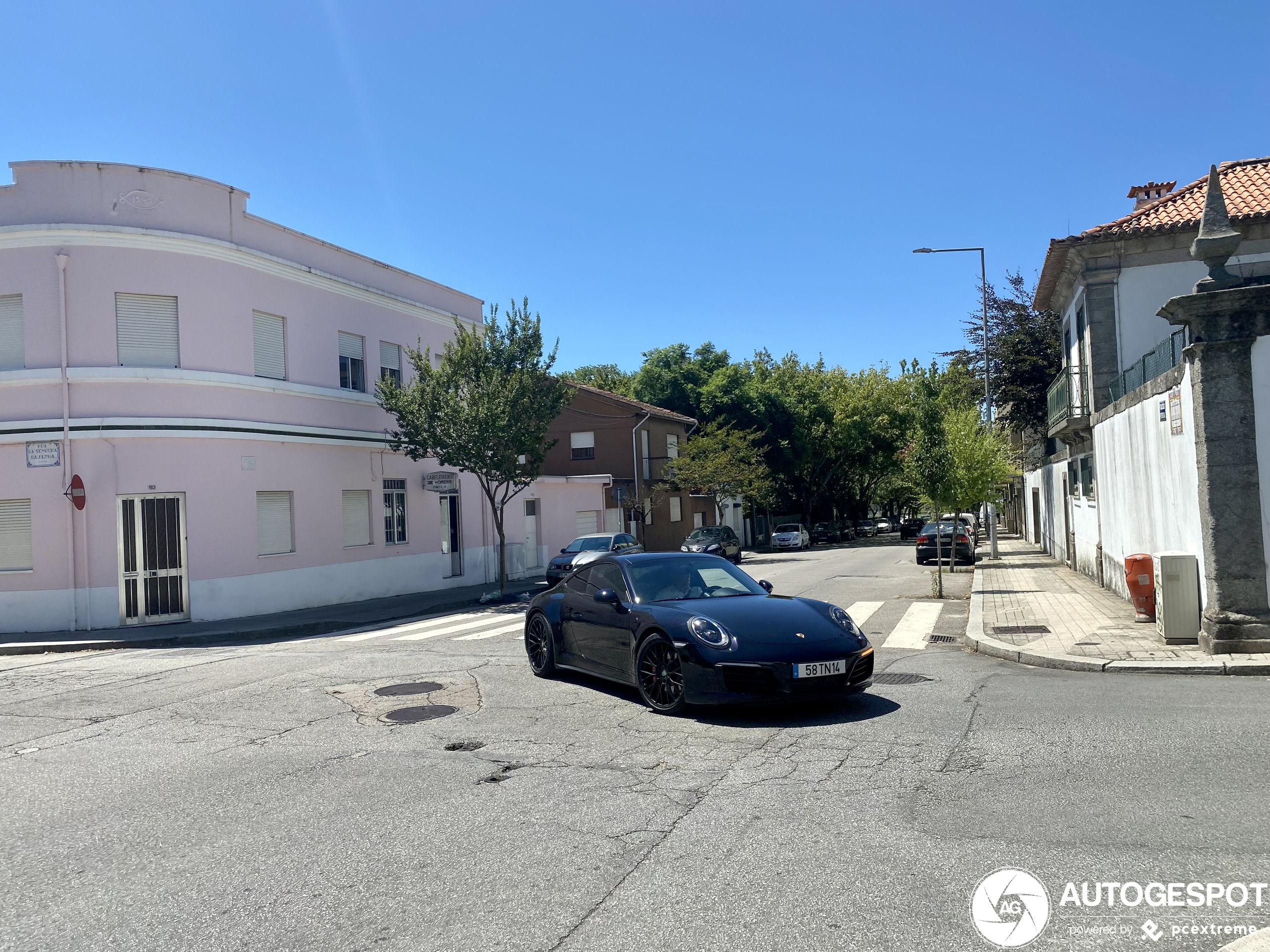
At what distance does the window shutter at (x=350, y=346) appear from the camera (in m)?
22.9

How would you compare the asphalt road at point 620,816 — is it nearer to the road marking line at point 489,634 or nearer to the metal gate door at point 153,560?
the road marking line at point 489,634

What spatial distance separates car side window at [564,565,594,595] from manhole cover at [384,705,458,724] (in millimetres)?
1765

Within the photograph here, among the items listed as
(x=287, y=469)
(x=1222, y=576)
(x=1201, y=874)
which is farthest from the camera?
(x=287, y=469)

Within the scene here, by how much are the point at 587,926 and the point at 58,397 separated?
17688 mm

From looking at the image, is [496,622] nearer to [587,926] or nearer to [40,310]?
[40,310]

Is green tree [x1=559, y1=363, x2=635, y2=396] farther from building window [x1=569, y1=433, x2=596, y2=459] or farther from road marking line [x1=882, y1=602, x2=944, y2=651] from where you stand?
road marking line [x1=882, y1=602, x2=944, y2=651]

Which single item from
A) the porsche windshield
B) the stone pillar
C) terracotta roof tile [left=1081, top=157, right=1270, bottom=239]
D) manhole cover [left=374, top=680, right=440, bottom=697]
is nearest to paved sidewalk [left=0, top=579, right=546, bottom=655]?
manhole cover [left=374, top=680, right=440, bottom=697]

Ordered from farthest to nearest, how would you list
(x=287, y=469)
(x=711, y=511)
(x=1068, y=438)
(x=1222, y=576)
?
1. (x=711, y=511)
2. (x=1068, y=438)
3. (x=287, y=469)
4. (x=1222, y=576)

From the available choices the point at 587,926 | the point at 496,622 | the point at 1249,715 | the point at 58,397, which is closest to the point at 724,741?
the point at 587,926

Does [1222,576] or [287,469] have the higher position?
[287,469]

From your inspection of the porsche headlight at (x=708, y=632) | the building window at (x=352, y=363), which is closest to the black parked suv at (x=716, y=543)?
the building window at (x=352, y=363)

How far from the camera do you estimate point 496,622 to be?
17.2 m

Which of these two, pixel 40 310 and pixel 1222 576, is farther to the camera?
pixel 40 310

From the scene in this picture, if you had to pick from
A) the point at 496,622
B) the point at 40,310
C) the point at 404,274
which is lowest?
the point at 496,622
